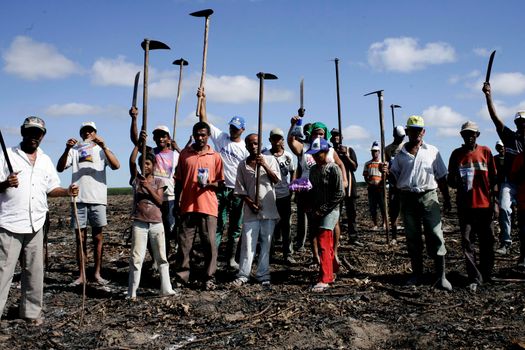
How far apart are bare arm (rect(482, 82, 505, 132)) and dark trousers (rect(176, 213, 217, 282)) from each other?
158 inches

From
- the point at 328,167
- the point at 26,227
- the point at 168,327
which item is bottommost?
the point at 168,327

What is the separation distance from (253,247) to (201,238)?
0.78 m

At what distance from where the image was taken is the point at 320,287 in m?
6.90

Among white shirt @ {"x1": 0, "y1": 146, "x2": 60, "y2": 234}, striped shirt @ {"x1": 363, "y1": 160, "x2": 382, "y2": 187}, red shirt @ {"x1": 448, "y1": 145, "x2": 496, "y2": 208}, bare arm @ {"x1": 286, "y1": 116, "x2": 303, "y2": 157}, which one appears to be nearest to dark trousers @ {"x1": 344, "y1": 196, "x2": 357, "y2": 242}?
striped shirt @ {"x1": 363, "y1": 160, "x2": 382, "y2": 187}

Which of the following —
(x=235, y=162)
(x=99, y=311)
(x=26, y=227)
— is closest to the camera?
(x=26, y=227)

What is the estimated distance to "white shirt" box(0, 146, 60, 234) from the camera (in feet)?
17.7

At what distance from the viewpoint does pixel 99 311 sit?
6059 millimetres

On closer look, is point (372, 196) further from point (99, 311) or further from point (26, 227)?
point (26, 227)

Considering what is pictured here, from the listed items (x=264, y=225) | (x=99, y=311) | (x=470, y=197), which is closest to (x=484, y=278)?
(x=470, y=197)

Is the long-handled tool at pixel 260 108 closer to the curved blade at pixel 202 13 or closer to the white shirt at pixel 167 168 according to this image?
the white shirt at pixel 167 168

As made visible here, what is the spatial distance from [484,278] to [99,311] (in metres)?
5.08

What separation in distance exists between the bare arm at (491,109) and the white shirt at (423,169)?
859 millimetres

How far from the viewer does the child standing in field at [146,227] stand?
6.40 meters

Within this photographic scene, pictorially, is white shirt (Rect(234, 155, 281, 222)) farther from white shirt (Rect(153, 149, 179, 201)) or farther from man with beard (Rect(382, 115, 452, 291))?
man with beard (Rect(382, 115, 452, 291))
